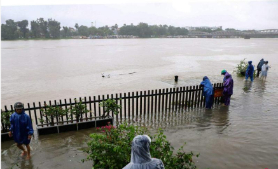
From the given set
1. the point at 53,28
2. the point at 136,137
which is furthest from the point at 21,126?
the point at 53,28

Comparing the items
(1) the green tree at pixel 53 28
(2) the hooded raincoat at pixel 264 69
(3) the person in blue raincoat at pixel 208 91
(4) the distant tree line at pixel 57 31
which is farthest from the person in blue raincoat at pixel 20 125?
(1) the green tree at pixel 53 28

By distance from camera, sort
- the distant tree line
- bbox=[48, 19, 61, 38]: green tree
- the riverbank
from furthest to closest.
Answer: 1. bbox=[48, 19, 61, 38]: green tree
2. the distant tree line
3. the riverbank

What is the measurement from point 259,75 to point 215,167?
1452 cm

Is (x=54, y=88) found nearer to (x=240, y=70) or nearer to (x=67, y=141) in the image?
(x=67, y=141)

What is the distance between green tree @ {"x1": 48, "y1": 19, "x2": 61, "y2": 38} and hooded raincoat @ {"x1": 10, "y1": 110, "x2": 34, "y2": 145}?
12412cm

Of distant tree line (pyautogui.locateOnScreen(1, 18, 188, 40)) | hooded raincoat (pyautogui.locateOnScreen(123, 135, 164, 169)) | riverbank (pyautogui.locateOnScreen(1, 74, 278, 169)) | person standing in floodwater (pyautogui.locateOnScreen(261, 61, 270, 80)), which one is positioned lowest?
riverbank (pyautogui.locateOnScreen(1, 74, 278, 169))

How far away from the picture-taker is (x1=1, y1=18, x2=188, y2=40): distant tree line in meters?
107

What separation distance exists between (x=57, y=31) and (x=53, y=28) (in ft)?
11.4

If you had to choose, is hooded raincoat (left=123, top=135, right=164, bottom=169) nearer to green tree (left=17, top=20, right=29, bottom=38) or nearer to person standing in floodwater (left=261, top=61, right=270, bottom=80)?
person standing in floodwater (left=261, top=61, right=270, bottom=80)

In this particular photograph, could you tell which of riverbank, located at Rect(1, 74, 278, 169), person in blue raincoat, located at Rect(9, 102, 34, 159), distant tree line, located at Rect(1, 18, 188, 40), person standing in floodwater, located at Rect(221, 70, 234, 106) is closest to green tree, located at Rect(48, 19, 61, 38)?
distant tree line, located at Rect(1, 18, 188, 40)

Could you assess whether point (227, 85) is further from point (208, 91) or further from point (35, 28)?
point (35, 28)

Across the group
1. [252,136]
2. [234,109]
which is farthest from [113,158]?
[234,109]

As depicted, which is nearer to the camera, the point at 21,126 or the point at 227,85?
the point at 21,126

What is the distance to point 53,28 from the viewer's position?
11769cm
